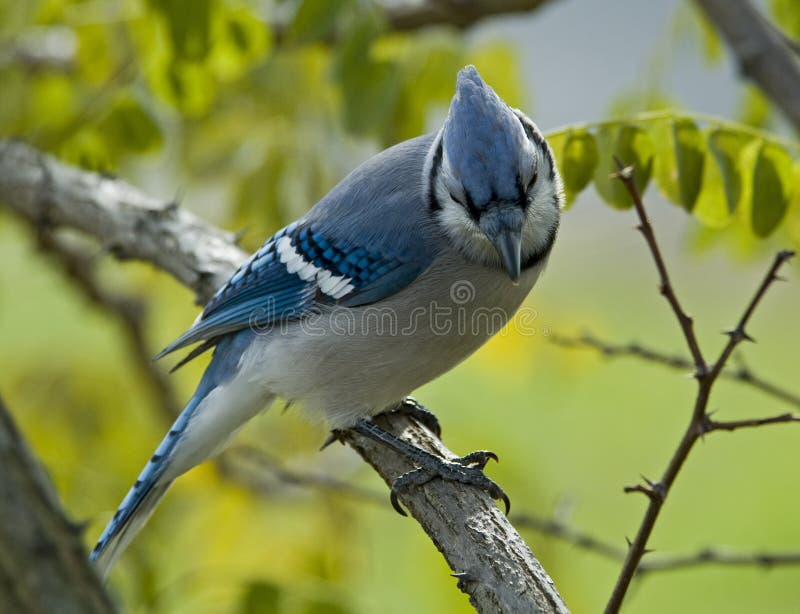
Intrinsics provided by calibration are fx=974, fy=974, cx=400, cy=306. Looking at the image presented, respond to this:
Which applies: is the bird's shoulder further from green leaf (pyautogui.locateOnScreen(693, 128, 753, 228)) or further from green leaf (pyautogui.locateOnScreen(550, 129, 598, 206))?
green leaf (pyautogui.locateOnScreen(693, 128, 753, 228))

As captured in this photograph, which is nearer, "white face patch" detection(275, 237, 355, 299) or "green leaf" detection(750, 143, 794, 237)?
"green leaf" detection(750, 143, 794, 237)

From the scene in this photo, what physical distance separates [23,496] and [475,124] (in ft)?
4.12

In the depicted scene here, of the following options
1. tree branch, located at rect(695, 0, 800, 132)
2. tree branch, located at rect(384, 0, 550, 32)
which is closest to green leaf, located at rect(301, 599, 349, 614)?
tree branch, located at rect(695, 0, 800, 132)

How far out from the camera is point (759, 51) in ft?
7.20

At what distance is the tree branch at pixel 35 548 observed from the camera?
3.20ft

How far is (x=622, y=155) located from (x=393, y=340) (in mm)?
652

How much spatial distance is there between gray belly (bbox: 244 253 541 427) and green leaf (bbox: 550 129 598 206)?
30 cm

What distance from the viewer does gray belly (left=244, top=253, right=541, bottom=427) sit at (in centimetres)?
221

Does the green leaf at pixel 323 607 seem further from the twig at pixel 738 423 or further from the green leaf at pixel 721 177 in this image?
the green leaf at pixel 721 177

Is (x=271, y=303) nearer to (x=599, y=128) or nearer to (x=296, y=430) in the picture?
(x=599, y=128)

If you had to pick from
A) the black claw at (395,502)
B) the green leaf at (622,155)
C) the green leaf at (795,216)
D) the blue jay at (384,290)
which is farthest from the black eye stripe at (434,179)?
the green leaf at (795,216)

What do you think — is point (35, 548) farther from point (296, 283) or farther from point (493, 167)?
point (296, 283)

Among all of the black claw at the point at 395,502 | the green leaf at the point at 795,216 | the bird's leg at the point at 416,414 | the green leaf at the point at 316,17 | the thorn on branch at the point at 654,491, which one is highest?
the green leaf at the point at 795,216

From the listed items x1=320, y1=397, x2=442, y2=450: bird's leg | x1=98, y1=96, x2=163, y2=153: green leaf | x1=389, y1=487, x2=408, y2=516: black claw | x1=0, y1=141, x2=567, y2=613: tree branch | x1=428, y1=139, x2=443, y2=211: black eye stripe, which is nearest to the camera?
x1=0, y1=141, x2=567, y2=613: tree branch
